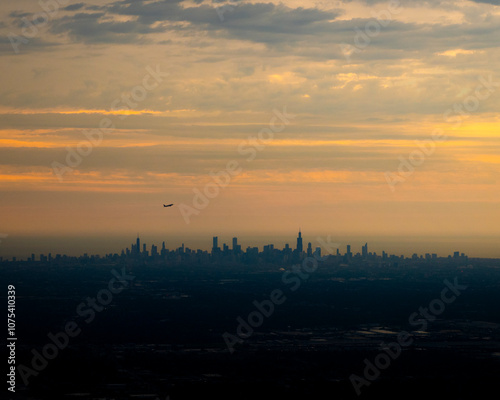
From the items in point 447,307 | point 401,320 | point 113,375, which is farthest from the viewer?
point 447,307

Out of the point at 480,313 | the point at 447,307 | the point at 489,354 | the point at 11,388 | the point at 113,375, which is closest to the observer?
the point at 11,388

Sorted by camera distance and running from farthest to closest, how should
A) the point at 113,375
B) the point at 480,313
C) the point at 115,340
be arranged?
the point at 480,313 < the point at 115,340 < the point at 113,375

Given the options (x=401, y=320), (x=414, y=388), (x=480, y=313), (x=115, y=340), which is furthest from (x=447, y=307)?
(x=414, y=388)

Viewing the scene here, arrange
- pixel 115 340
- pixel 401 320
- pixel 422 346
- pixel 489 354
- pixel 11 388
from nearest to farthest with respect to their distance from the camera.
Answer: pixel 11 388 → pixel 489 354 → pixel 422 346 → pixel 115 340 → pixel 401 320

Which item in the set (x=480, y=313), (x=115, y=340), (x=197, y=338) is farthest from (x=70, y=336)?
(x=480, y=313)

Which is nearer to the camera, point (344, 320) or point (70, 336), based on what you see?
point (70, 336)

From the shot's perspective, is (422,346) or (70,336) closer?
(422,346)

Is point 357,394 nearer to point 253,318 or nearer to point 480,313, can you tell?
point 253,318

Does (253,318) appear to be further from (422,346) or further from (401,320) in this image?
(422,346)
